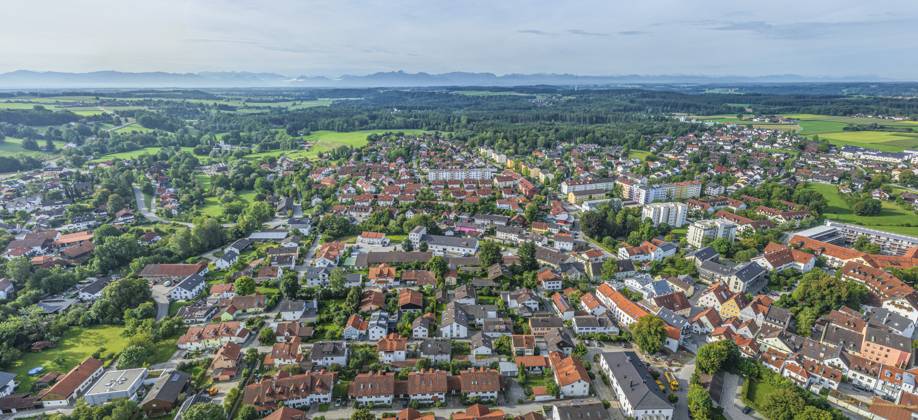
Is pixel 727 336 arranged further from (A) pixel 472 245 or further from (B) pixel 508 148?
(B) pixel 508 148

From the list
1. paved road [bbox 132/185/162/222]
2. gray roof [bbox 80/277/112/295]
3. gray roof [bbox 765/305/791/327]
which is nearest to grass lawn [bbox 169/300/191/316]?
gray roof [bbox 80/277/112/295]

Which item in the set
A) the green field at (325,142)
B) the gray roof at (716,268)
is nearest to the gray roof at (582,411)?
the gray roof at (716,268)

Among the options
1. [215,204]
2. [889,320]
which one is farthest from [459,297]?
[215,204]

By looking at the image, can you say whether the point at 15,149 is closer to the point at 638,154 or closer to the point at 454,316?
the point at 454,316

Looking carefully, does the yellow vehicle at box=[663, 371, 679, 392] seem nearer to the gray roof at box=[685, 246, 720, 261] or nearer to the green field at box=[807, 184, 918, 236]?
the gray roof at box=[685, 246, 720, 261]

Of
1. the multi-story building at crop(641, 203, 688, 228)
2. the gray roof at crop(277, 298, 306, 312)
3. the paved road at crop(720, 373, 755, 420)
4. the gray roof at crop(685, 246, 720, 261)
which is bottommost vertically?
the paved road at crop(720, 373, 755, 420)

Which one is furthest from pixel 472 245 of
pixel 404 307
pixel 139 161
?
pixel 139 161
